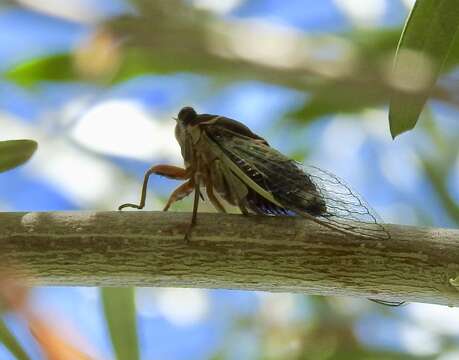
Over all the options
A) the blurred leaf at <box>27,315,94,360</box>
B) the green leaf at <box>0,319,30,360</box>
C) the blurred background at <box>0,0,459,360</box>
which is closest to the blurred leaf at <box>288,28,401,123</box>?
the blurred background at <box>0,0,459,360</box>

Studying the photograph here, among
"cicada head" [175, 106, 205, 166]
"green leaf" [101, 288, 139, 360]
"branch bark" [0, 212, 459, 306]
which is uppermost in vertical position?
"cicada head" [175, 106, 205, 166]

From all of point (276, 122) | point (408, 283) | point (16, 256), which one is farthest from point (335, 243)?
point (276, 122)

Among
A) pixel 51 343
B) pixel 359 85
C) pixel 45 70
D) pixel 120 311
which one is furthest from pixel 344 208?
pixel 45 70

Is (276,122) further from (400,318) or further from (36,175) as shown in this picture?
(36,175)

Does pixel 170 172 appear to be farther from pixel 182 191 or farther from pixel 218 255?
pixel 218 255

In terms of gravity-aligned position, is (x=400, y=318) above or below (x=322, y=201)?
above

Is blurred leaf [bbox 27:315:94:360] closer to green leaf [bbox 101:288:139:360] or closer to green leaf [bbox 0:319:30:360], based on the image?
green leaf [bbox 0:319:30:360]

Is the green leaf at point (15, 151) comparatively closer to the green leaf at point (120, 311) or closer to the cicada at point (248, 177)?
the cicada at point (248, 177)

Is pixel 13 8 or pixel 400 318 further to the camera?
pixel 400 318
